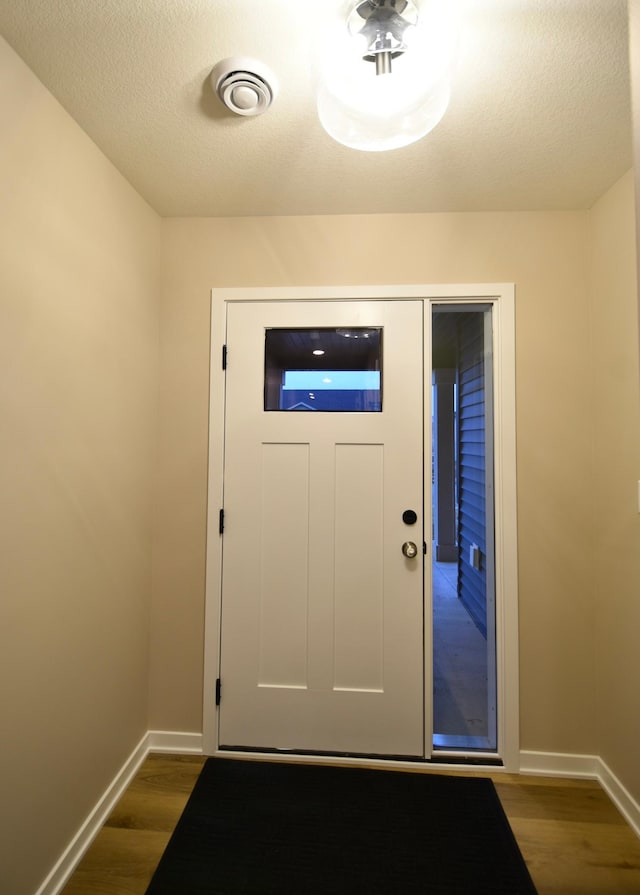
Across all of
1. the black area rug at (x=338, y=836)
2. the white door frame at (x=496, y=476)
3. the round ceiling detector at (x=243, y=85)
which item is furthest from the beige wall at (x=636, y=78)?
the black area rug at (x=338, y=836)

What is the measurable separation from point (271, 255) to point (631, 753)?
2569 millimetres

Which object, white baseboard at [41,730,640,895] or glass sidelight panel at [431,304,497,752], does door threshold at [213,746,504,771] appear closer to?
glass sidelight panel at [431,304,497,752]

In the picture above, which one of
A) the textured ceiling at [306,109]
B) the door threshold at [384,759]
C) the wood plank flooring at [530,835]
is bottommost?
the wood plank flooring at [530,835]

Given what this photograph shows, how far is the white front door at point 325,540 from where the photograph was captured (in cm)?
175

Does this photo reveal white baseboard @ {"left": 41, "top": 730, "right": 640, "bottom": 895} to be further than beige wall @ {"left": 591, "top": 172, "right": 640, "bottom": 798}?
No

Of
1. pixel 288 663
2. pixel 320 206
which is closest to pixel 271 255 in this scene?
pixel 320 206

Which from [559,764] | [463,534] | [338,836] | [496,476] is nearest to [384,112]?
[496,476]

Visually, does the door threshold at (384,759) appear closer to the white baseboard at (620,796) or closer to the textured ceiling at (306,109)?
the white baseboard at (620,796)

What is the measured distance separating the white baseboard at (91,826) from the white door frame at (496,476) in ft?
0.97

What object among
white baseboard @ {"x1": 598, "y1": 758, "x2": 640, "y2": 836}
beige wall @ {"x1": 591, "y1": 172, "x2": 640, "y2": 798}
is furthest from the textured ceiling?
white baseboard @ {"x1": 598, "y1": 758, "x2": 640, "y2": 836}

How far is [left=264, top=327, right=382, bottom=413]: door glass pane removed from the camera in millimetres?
1807

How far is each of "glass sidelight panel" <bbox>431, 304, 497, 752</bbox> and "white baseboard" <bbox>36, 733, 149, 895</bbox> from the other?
1.35 metres

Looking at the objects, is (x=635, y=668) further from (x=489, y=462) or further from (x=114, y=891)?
(x=114, y=891)

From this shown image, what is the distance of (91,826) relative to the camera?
54.0 inches
